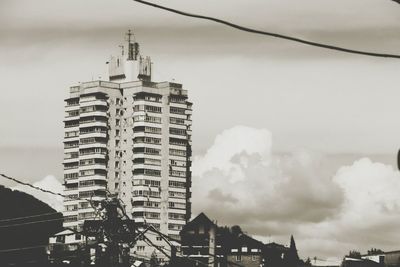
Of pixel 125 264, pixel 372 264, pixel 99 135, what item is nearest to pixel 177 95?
pixel 99 135

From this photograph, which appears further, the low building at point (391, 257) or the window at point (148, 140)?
the window at point (148, 140)

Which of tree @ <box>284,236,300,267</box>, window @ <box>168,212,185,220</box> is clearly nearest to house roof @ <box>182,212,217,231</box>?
tree @ <box>284,236,300,267</box>

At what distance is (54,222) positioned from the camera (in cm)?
5947

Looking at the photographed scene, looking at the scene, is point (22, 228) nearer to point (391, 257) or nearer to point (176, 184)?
point (391, 257)

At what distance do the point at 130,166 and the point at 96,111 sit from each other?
1452 centimetres

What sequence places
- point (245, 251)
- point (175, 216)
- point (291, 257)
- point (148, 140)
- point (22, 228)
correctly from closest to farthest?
1. point (22, 228)
2. point (291, 257)
3. point (245, 251)
4. point (175, 216)
5. point (148, 140)

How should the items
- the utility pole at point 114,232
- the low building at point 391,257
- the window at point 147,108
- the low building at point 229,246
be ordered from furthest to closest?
the window at point 147,108 < the low building at point 229,246 < the low building at point 391,257 < the utility pole at point 114,232

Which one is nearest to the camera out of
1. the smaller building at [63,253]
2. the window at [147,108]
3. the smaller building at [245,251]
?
the smaller building at [63,253]

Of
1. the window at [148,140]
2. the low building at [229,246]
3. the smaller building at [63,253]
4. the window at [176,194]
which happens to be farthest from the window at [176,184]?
the smaller building at [63,253]

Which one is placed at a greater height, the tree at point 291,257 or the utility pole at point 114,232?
the tree at point 291,257

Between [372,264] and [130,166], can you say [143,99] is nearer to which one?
[130,166]

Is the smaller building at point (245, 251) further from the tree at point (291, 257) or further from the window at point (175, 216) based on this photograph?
the window at point (175, 216)

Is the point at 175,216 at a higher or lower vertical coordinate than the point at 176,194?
lower

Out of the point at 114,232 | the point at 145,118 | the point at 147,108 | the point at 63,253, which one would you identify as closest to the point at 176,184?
the point at 145,118
